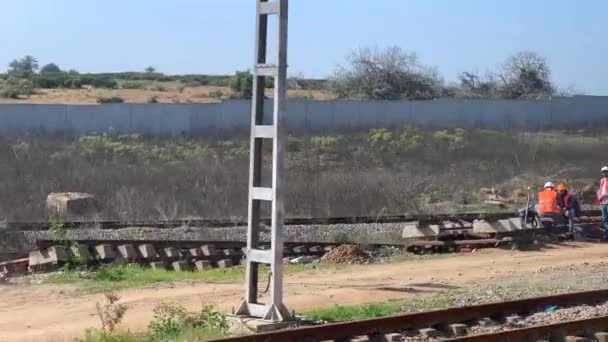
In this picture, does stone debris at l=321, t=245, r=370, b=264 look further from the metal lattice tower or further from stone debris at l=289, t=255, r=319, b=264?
the metal lattice tower

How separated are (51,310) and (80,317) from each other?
882mm

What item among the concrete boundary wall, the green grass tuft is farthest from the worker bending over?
the concrete boundary wall

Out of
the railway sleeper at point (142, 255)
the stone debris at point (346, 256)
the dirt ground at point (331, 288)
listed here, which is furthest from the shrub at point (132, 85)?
the dirt ground at point (331, 288)

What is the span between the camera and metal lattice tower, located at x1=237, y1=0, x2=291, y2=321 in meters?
12.3

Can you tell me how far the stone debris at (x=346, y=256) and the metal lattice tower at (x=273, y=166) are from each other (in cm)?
711

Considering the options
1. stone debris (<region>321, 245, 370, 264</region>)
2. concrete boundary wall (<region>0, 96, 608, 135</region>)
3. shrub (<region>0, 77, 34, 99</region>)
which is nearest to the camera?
stone debris (<region>321, 245, 370, 264</region>)

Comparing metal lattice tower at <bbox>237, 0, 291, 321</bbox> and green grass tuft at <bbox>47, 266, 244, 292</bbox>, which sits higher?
metal lattice tower at <bbox>237, 0, 291, 321</bbox>

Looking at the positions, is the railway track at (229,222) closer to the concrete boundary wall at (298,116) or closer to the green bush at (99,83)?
the concrete boundary wall at (298,116)

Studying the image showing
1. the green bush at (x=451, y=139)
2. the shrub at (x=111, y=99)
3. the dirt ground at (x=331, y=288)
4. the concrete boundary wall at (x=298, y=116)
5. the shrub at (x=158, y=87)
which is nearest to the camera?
the dirt ground at (x=331, y=288)

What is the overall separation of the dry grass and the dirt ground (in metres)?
50.2

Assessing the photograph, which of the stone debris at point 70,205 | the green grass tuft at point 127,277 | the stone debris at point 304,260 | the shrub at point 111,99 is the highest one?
the shrub at point 111,99

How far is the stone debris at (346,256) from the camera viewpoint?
20250 mm

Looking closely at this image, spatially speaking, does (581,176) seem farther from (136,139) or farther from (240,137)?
(136,139)

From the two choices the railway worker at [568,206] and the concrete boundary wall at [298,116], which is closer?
the railway worker at [568,206]
